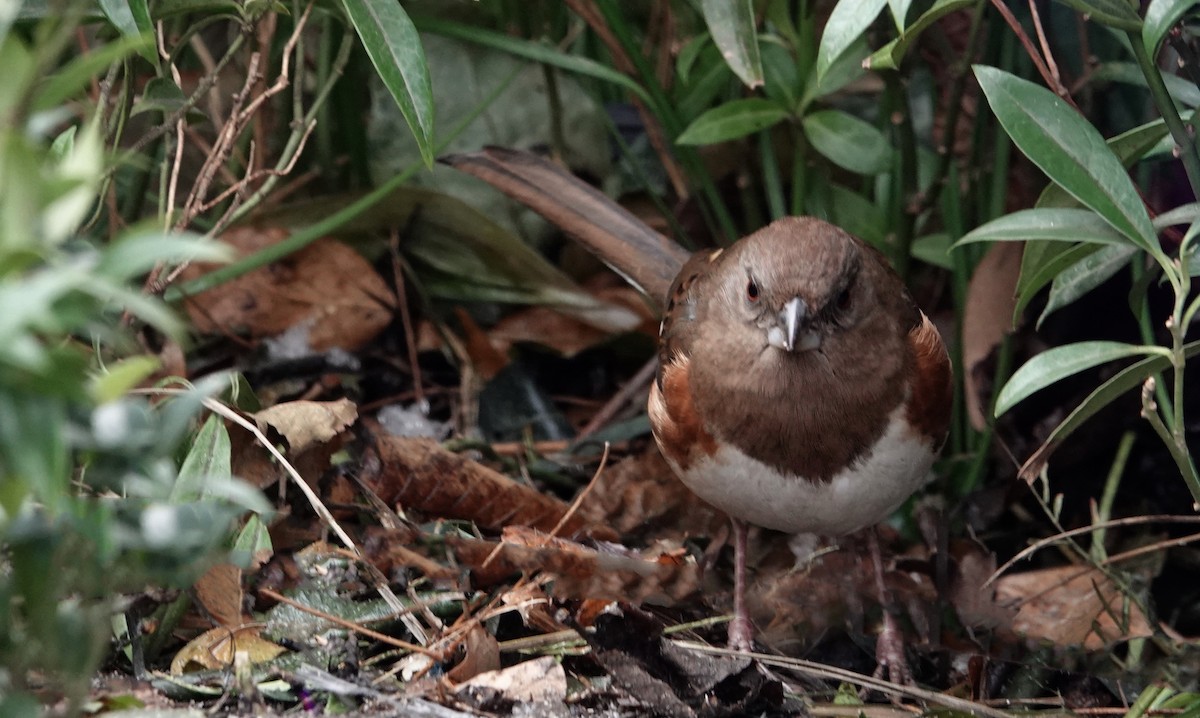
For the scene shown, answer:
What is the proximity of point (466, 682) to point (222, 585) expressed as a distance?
1.56 feet

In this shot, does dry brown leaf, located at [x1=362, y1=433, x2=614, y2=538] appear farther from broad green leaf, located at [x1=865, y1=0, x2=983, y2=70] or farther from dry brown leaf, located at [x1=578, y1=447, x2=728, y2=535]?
broad green leaf, located at [x1=865, y1=0, x2=983, y2=70]

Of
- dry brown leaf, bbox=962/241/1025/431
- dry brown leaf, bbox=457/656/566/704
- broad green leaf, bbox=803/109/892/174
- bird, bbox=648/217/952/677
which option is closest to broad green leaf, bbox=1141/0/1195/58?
bird, bbox=648/217/952/677

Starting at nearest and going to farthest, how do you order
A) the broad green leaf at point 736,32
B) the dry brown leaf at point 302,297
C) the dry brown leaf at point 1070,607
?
the broad green leaf at point 736,32, the dry brown leaf at point 1070,607, the dry brown leaf at point 302,297

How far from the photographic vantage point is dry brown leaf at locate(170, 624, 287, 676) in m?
1.99

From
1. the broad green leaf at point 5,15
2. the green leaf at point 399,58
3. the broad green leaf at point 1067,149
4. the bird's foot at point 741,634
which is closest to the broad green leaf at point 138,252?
the broad green leaf at point 5,15

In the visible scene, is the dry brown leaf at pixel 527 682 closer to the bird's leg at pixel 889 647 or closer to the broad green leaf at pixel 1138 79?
the bird's leg at pixel 889 647

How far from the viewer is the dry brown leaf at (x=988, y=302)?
303cm

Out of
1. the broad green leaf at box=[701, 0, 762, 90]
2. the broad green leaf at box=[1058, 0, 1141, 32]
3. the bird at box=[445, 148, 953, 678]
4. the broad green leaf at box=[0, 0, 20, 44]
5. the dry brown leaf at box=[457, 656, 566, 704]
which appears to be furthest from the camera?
the broad green leaf at box=[701, 0, 762, 90]

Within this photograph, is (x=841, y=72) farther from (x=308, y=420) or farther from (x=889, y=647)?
(x=308, y=420)

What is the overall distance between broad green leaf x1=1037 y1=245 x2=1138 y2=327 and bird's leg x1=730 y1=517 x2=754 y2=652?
83cm

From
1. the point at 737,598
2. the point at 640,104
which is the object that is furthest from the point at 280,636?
the point at 640,104

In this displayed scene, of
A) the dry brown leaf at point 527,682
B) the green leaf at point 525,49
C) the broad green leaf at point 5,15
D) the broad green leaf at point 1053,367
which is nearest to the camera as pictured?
the broad green leaf at point 5,15

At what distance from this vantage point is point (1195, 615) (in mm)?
3061

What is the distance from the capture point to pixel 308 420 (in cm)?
238
